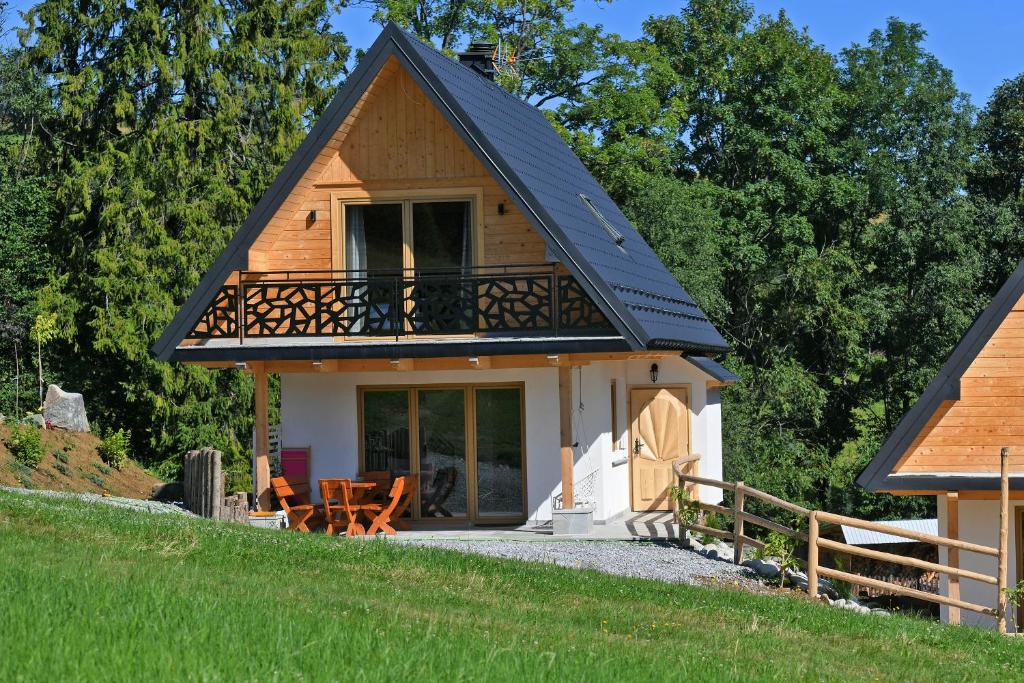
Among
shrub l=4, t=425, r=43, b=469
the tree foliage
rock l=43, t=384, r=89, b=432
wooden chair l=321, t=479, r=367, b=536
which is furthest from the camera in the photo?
the tree foliage

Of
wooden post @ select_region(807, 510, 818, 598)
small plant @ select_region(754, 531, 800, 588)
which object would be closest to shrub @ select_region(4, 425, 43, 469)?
small plant @ select_region(754, 531, 800, 588)

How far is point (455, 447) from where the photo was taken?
2112 cm

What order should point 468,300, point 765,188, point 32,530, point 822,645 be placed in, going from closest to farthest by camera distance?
point 822,645, point 32,530, point 468,300, point 765,188

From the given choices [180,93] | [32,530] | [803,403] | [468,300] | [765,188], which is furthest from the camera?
[765,188]

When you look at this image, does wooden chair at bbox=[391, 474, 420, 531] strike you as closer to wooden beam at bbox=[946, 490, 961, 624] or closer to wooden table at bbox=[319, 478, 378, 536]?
wooden table at bbox=[319, 478, 378, 536]

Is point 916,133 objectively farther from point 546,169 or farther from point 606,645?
point 606,645

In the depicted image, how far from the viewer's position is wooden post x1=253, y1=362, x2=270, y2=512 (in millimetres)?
20438

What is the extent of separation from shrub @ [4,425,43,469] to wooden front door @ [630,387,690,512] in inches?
417

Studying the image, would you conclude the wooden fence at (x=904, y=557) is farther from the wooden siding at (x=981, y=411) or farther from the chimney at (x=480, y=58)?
the chimney at (x=480, y=58)

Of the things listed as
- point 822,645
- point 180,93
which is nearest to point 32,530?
point 822,645

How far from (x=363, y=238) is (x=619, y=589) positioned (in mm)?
8912

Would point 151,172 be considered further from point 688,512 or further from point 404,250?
point 688,512

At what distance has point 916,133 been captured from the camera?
38.9 metres

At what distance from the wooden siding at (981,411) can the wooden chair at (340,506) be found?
762 centimetres
